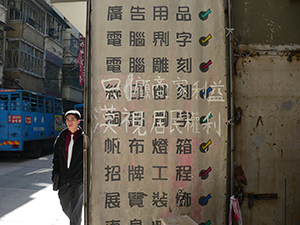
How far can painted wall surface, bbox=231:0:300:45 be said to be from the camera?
2.56 meters

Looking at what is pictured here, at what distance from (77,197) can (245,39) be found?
2.85 m

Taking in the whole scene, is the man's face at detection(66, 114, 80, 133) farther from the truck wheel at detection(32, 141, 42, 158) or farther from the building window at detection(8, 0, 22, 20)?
the building window at detection(8, 0, 22, 20)

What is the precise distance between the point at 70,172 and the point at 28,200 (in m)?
2.53

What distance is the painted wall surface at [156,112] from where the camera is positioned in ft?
7.68

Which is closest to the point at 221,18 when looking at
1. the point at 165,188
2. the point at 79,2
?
the point at 165,188

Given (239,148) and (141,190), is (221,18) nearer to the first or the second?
(239,148)

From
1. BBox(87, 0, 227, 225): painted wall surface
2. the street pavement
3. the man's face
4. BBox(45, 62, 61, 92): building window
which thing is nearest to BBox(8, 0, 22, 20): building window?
BBox(45, 62, 61, 92): building window

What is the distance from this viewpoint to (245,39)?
2.56 m

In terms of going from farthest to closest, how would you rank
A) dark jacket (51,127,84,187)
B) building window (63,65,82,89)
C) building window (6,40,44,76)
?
1. building window (63,65,82,89)
2. building window (6,40,44,76)
3. dark jacket (51,127,84,187)

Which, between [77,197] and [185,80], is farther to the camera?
[77,197]

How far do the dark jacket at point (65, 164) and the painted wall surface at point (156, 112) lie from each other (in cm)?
72

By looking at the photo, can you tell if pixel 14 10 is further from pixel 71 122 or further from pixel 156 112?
pixel 156 112

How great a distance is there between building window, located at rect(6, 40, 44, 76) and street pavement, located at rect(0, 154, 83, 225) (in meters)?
9.51

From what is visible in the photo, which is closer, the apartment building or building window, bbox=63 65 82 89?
the apartment building
